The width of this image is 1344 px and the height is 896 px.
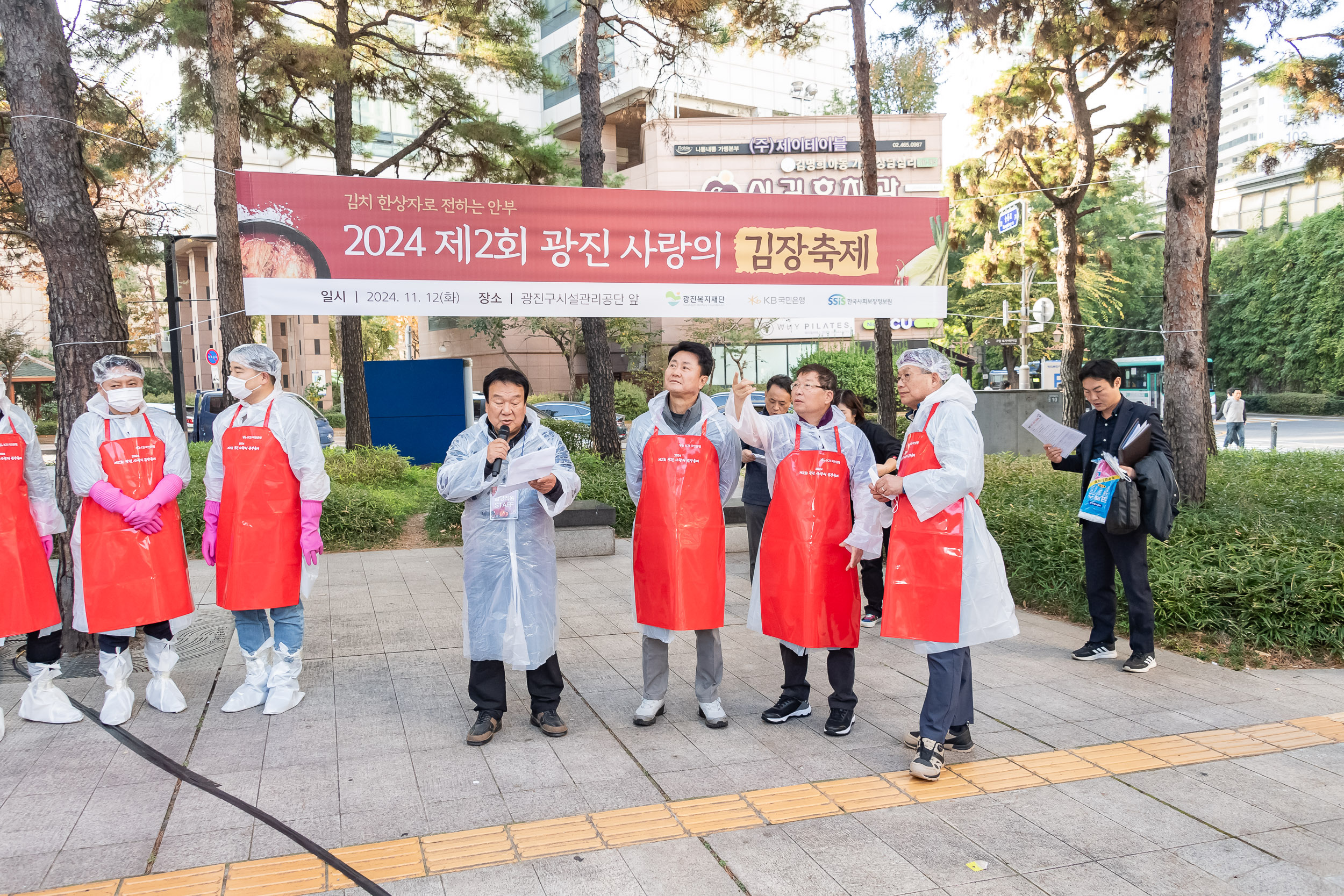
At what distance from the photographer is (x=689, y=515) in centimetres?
440

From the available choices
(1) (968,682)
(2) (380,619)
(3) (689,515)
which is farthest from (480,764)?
(2) (380,619)

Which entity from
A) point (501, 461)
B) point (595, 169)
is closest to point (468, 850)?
point (501, 461)

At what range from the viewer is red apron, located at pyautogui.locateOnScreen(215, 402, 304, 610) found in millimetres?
4559

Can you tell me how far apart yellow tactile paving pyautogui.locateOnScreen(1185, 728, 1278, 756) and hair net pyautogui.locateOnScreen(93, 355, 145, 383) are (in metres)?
5.21

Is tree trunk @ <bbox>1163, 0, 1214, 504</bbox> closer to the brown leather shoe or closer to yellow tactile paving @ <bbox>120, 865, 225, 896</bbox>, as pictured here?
the brown leather shoe

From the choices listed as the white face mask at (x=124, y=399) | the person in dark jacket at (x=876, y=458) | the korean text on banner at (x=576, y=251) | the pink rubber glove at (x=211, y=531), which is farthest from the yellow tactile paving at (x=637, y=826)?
the korean text on banner at (x=576, y=251)

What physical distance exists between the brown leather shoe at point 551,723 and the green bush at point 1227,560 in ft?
12.6

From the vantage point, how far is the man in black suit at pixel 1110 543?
5297mm

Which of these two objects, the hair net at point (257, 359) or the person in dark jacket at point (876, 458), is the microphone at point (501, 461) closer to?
the hair net at point (257, 359)

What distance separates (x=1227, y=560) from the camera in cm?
629

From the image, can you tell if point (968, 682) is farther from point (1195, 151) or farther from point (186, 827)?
point (1195, 151)

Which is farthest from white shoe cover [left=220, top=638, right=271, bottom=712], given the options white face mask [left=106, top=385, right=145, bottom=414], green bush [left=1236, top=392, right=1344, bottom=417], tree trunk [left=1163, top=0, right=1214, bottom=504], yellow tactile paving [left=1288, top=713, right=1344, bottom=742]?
green bush [left=1236, top=392, right=1344, bottom=417]

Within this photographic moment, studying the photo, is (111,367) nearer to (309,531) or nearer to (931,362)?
(309,531)

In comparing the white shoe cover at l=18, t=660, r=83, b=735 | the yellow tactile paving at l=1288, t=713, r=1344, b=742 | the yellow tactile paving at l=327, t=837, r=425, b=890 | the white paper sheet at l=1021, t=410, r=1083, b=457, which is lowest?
the yellow tactile paving at l=1288, t=713, r=1344, b=742
